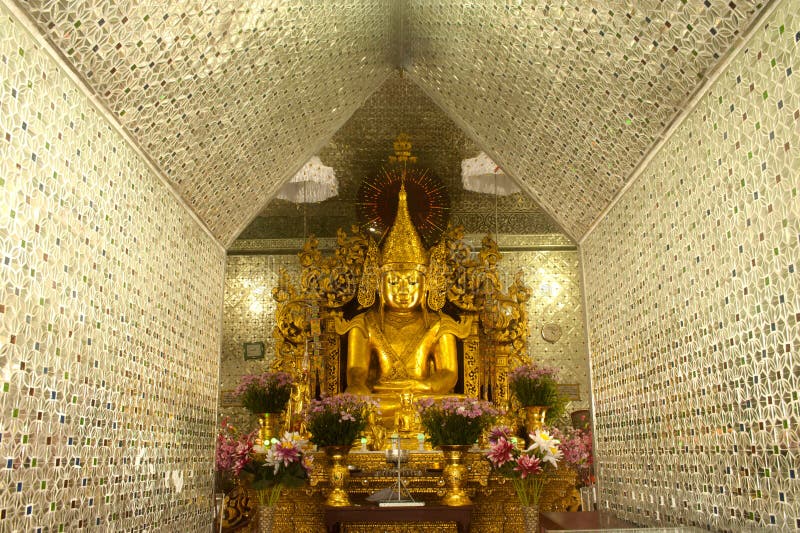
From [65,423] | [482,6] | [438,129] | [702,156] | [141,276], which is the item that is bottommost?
[65,423]

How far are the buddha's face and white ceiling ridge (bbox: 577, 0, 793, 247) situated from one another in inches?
221

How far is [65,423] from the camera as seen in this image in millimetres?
3332

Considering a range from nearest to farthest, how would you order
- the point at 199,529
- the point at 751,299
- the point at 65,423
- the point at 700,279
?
the point at 751,299
the point at 65,423
the point at 700,279
the point at 199,529

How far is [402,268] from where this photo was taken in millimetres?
10562

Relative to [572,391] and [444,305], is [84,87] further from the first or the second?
[572,391]

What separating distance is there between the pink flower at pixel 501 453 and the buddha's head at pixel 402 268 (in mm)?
4084

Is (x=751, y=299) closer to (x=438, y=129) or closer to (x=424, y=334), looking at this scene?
(x=424, y=334)

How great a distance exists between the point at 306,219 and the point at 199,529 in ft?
24.4

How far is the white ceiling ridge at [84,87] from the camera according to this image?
9.47 ft

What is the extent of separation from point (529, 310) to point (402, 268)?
2730 millimetres

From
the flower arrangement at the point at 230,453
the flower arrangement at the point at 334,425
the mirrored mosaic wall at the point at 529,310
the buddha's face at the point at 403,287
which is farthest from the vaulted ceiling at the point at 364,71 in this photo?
the mirrored mosaic wall at the point at 529,310

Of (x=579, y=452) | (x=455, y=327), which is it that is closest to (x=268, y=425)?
(x=455, y=327)

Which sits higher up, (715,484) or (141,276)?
(141,276)

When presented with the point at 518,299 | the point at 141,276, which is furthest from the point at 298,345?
the point at 141,276
